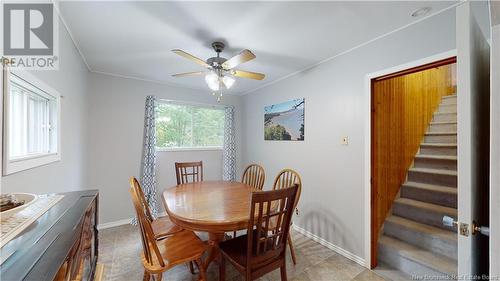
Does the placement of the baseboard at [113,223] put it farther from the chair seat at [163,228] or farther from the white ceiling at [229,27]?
the white ceiling at [229,27]

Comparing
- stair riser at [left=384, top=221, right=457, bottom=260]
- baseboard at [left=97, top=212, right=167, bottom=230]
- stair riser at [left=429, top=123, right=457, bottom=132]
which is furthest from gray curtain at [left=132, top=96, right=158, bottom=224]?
stair riser at [left=429, top=123, right=457, bottom=132]

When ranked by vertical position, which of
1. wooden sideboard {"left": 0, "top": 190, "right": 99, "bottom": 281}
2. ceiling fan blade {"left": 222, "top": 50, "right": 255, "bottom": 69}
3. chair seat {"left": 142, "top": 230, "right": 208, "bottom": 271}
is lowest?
chair seat {"left": 142, "top": 230, "right": 208, "bottom": 271}

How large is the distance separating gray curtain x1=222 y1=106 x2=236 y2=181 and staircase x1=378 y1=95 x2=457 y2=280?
260 cm

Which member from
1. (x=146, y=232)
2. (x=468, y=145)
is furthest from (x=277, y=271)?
(x=468, y=145)

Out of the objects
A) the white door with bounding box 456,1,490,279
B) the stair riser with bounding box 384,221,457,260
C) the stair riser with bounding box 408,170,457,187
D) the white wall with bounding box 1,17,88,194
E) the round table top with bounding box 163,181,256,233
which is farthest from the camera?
the stair riser with bounding box 408,170,457,187

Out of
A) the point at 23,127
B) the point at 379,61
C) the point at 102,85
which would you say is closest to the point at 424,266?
the point at 379,61

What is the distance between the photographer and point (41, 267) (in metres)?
0.60

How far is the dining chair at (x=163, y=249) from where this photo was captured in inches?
52.9

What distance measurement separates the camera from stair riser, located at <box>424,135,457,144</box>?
9.59ft

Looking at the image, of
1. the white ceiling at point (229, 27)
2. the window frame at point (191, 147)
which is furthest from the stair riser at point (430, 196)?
the window frame at point (191, 147)

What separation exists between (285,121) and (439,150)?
220cm

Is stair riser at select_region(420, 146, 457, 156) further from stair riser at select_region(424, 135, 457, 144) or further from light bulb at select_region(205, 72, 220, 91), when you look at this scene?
light bulb at select_region(205, 72, 220, 91)

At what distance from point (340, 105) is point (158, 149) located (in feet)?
9.39

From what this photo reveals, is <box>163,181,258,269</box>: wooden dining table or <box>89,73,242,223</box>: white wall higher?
<box>89,73,242,223</box>: white wall
